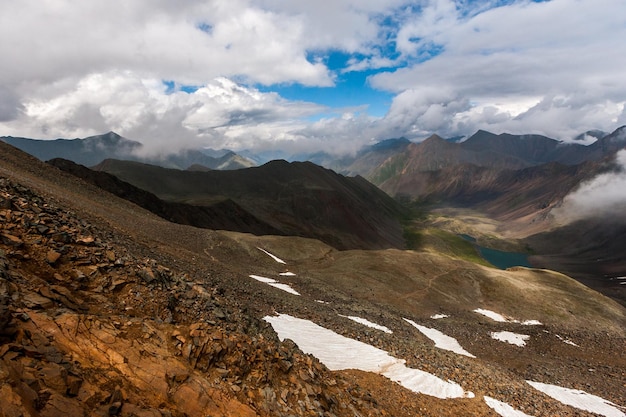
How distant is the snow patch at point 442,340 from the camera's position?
119 ft

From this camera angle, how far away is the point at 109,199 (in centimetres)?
5662

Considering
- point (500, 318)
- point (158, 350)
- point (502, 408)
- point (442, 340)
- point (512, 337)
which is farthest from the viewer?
point (500, 318)

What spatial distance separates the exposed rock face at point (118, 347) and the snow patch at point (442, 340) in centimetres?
2582

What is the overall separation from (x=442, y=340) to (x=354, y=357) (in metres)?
21.3

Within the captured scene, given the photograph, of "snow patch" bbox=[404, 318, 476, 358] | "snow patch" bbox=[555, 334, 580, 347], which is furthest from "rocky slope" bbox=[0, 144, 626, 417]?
"snow patch" bbox=[555, 334, 580, 347]

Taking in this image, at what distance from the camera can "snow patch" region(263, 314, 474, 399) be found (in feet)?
65.5

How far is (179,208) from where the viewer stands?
111 m

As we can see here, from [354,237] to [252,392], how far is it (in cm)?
17234

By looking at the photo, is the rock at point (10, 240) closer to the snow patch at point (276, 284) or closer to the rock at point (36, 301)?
the rock at point (36, 301)

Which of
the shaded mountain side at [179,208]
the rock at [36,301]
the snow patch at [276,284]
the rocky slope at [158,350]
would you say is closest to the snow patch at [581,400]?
the rocky slope at [158,350]

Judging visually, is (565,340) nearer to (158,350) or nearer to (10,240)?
(158,350)

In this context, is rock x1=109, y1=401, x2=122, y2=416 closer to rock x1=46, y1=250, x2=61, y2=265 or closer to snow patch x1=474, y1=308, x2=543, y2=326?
rock x1=46, y1=250, x2=61, y2=265

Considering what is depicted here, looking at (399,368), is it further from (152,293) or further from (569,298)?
(569,298)

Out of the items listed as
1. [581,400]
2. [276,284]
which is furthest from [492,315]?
[276,284]
